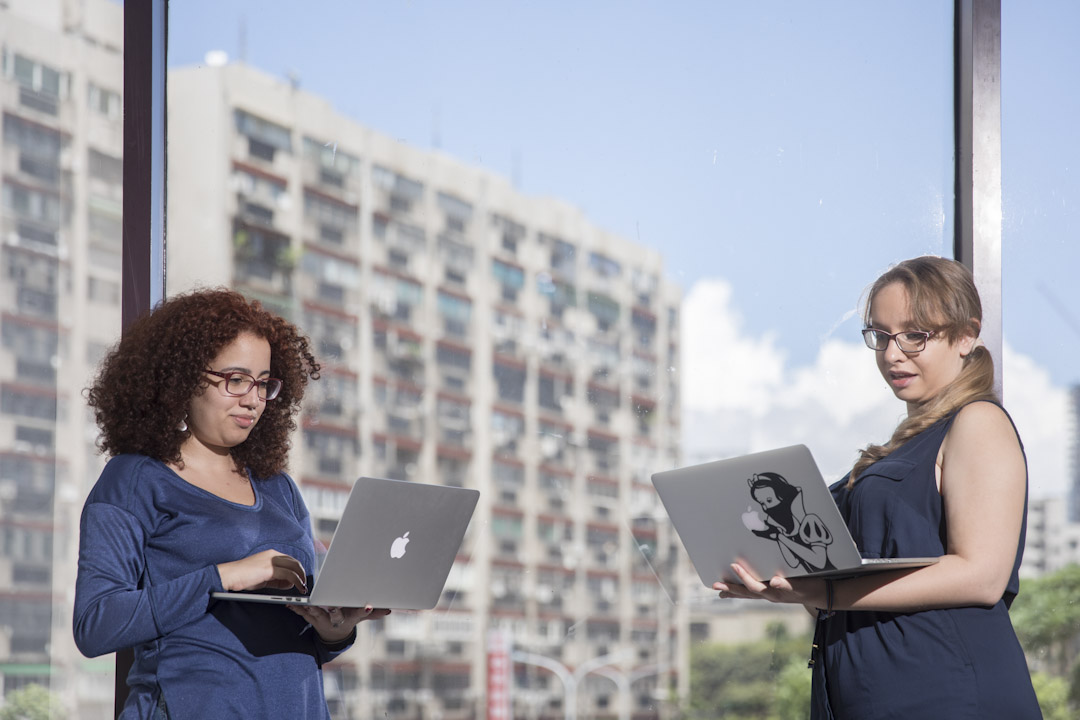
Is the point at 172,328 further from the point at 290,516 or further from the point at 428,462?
the point at 428,462

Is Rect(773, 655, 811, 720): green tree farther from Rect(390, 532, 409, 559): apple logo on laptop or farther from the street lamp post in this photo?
Rect(390, 532, 409, 559): apple logo on laptop

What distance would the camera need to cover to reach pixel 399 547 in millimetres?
1211

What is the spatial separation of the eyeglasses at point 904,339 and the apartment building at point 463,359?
26.6 meters

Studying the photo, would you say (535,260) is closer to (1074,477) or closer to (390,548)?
(1074,477)

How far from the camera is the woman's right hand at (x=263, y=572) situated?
1172 millimetres

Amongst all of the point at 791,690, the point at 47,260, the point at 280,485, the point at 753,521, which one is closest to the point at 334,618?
the point at 280,485

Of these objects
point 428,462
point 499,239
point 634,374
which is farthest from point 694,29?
point 634,374

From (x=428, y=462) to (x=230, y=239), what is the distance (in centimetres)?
995

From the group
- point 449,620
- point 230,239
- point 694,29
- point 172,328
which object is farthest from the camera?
point 449,620

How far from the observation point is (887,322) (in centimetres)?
129

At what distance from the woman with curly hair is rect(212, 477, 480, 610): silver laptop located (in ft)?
0.19

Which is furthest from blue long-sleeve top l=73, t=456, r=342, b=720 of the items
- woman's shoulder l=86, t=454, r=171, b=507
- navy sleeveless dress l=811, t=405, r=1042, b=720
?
navy sleeveless dress l=811, t=405, r=1042, b=720

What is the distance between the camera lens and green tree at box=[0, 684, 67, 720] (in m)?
2.25

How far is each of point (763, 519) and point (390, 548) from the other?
0.43 metres
